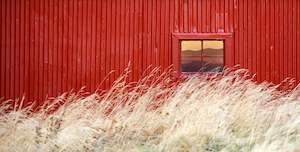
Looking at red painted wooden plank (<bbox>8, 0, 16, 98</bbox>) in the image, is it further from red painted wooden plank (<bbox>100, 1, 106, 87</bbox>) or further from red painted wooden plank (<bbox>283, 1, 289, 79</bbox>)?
red painted wooden plank (<bbox>283, 1, 289, 79</bbox>)

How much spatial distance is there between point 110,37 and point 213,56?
63.6 inches

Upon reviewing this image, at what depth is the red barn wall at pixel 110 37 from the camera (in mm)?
8664

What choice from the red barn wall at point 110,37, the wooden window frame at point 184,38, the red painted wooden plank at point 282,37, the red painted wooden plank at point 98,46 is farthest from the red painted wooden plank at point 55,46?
the red painted wooden plank at point 282,37

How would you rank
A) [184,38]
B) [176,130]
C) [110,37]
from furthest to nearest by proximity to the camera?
[110,37] < [184,38] < [176,130]

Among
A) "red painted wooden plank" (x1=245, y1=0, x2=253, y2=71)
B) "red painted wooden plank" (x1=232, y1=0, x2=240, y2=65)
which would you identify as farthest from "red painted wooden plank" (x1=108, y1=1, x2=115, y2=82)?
"red painted wooden plank" (x1=245, y1=0, x2=253, y2=71)

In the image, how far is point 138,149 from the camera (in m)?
5.09

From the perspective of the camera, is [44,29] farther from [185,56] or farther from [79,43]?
[185,56]

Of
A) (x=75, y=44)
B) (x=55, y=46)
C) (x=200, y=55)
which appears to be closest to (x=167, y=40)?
(x=200, y=55)

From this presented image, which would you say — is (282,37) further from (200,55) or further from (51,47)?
(51,47)

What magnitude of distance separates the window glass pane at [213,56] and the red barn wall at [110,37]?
217mm

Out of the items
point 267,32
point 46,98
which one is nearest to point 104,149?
point 46,98

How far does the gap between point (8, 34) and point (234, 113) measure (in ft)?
14.4

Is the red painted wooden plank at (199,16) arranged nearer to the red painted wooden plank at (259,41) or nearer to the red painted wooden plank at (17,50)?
the red painted wooden plank at (259,41)

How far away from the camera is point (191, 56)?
877 centimetres
